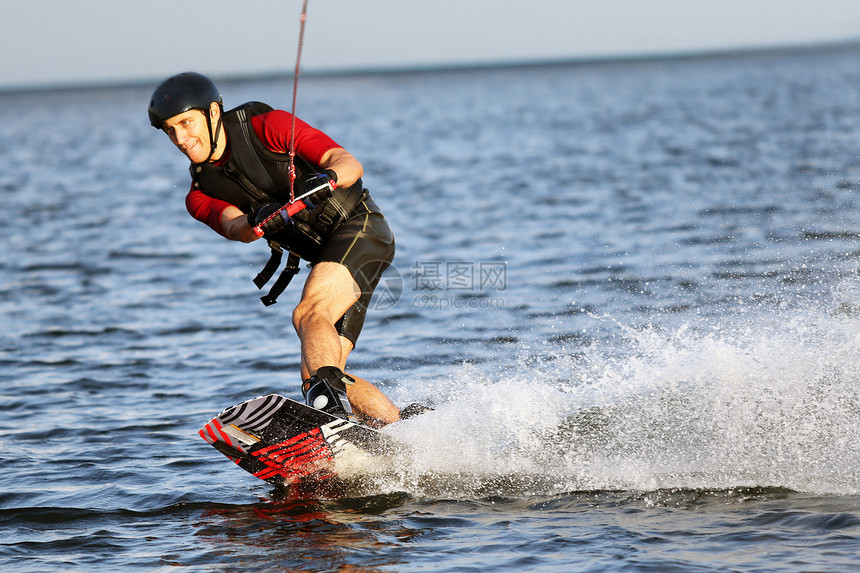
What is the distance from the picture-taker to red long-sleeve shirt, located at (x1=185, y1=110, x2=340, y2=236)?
5727 mm

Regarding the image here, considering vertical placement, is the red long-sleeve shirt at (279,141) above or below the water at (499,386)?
above

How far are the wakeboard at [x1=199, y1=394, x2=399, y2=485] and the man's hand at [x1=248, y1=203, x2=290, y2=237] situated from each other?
954 millimetres

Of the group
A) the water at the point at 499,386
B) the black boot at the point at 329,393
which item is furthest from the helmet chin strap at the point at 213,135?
the water at the point at 499,386

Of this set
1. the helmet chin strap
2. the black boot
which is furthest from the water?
the helmet chin strap

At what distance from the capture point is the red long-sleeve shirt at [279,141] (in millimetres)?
5727

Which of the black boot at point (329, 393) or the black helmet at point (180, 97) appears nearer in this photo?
the black boot at point (329, 393)

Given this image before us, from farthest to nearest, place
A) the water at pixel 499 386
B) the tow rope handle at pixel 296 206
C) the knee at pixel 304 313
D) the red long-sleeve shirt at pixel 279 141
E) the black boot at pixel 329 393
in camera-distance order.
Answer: the red long-sleeve shirt at pixel 279 141 → the knee at pixel 304 313 → the tow rope handle at pixel 296 206 → the black boot at pixel 329 393 → the water at pixel 499 386

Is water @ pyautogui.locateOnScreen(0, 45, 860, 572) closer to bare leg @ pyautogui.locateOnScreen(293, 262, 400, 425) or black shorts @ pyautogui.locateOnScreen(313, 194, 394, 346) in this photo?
bare leg @ pyautogui.locateOnScreen(293, 262, 400, 425)

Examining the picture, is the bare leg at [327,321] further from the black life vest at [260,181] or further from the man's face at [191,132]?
the man's face at [191,132]

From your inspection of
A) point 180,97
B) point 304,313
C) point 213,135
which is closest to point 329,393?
point 304,313

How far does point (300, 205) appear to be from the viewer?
5.41m

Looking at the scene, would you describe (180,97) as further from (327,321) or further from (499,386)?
(499,386)

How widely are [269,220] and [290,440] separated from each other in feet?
4.18

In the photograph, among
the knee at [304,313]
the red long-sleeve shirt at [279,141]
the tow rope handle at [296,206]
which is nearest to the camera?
the tow rope handle at [296,206]
